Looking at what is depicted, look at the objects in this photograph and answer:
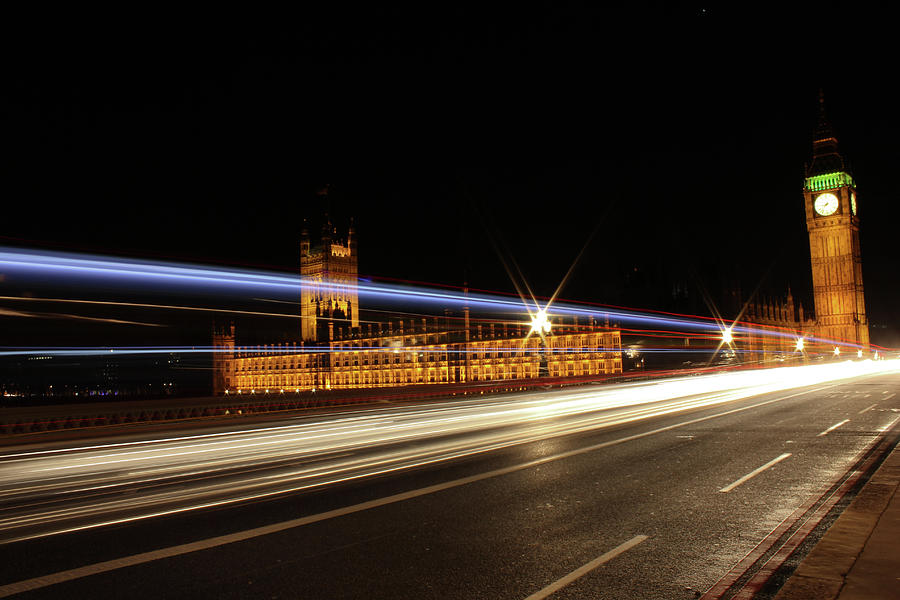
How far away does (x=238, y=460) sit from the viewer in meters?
13.0

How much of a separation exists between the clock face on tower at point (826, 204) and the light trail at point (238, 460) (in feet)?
377

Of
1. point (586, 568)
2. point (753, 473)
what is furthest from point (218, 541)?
point (753, 473)

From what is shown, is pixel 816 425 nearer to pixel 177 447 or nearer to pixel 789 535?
pixel 789 535

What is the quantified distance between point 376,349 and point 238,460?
9687 centimetres

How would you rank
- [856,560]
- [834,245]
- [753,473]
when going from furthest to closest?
[834,245] < [753,473] < [856,560]

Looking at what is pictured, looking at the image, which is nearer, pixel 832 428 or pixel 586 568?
pixel 586 568

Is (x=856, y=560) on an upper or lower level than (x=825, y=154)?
lower

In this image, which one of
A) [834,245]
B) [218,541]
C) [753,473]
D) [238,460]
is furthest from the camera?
[834,245]

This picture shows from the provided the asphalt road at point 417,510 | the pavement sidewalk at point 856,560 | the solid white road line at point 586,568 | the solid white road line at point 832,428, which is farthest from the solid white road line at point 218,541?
the solid white road line at point 832,428

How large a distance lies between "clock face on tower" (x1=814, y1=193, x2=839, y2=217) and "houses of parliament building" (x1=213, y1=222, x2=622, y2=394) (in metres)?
59.2

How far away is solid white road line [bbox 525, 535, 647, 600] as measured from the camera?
5.18m

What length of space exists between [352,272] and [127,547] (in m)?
143

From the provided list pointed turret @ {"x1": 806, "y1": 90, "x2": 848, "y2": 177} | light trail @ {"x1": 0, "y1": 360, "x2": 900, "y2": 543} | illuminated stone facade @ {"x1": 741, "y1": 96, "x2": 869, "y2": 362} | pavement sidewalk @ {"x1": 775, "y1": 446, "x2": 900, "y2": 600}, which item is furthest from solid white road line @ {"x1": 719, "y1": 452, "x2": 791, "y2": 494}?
pointed turret @ {"x1": 806, "y1": 90, "x2": 848, "y2": 177}

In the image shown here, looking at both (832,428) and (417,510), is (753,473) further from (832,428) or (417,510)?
(832,428)
